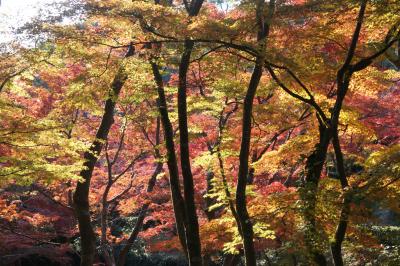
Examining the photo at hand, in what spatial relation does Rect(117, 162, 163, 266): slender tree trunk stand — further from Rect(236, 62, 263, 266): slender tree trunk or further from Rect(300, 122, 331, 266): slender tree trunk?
Rect(300, 122, 331, 266): slender tree trunk

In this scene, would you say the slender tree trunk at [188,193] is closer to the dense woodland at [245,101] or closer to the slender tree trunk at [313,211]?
the dense woodland at [245,101]

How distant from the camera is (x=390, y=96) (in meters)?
16.4

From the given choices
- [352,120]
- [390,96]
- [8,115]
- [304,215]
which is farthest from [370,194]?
[390,96]

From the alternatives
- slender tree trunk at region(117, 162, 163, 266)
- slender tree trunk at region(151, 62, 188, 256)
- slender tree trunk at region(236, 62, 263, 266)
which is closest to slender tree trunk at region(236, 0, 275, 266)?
slender tree trunk at region(236, 62, 263, 266)

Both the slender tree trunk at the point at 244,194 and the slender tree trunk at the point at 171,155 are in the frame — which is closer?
the slender tree trunk at the point at 244,194

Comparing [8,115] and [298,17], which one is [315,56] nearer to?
[298,17]

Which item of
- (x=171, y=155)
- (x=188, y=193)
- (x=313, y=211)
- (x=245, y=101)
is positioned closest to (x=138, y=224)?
(x=171, y=155)

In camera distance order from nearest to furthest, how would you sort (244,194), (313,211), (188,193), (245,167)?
(313,211)
(244,194)
(245,167)
(188,193)

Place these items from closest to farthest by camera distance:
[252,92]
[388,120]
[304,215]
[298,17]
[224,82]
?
[304,215] → [298,17] → [252,92] → [224,82] → [388,120]

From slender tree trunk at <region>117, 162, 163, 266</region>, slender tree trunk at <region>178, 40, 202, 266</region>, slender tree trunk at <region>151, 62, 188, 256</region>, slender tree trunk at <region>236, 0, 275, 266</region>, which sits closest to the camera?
slender tree trunk at <region>236, 0, 275, 266</region>

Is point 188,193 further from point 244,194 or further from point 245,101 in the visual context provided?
point 245,101

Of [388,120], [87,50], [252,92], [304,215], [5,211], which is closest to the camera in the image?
[304,215]

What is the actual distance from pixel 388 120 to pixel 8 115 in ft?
40.9

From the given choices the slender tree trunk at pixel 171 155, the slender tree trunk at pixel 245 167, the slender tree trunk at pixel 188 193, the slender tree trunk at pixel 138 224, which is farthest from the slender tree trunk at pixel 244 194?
the slender tree trunk at pixel 138 224
